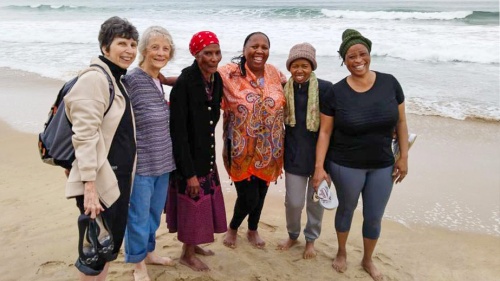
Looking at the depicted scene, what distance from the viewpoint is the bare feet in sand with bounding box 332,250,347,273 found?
3424mm

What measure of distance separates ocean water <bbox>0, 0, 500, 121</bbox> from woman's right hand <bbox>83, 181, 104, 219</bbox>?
4.70ft

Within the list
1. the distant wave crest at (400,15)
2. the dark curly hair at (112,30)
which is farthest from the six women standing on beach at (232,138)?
the distant wave crest at (400,15)

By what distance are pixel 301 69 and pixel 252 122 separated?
0.52 m

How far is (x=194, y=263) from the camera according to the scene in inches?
130

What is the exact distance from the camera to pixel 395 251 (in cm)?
378

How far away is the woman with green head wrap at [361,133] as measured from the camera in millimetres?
2914

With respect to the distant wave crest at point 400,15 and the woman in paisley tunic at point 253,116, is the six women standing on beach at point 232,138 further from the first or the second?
the distant wave crest at point 400,15

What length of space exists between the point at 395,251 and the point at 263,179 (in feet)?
4.57

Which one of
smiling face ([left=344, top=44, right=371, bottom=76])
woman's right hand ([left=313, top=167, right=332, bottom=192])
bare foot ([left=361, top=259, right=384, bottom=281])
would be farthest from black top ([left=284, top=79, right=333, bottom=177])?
bare foot ([left=361, top=259, right=384, bottom=281])

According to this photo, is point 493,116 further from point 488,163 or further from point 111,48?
point 111,48

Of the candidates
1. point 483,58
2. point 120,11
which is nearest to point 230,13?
point 120,11

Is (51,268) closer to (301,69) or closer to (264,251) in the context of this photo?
(264,251)

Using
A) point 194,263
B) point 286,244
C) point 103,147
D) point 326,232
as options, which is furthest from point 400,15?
point 103,147

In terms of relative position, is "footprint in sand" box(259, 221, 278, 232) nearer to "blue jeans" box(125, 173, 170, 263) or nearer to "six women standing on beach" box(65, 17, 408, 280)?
"six women standing on beach" box(65, 17, 408, 280)
